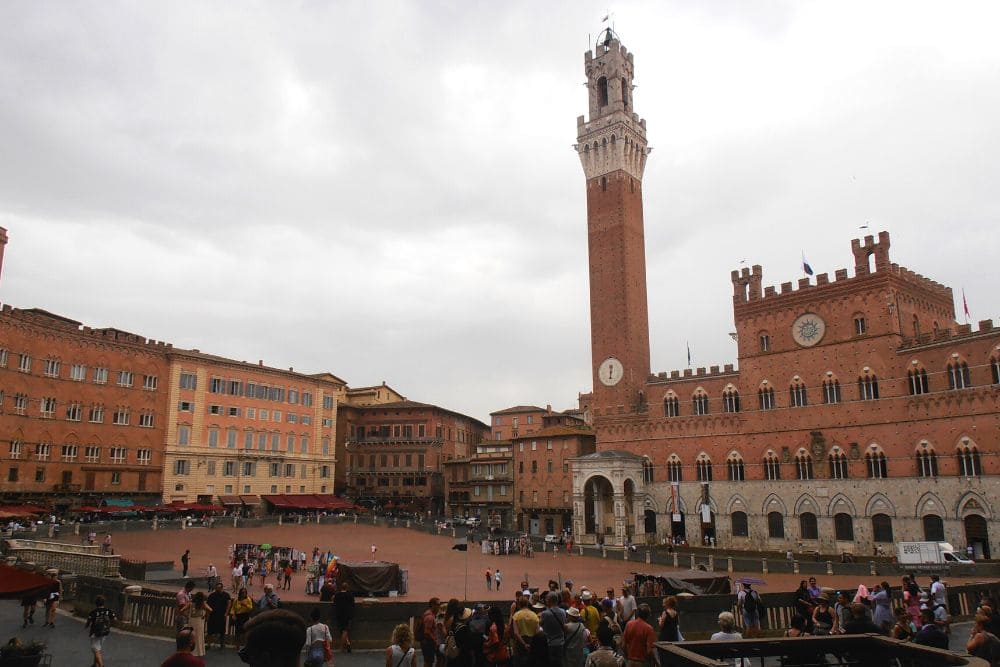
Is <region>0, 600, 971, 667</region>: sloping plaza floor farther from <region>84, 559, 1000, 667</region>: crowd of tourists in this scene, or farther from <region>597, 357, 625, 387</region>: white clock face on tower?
<region>597, 357, 625, 387</region>: white clock face on tower

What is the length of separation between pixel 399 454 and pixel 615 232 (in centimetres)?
3490

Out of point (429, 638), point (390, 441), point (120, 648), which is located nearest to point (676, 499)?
point (390, 441)

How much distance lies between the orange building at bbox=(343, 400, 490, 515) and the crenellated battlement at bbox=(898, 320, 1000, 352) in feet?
159

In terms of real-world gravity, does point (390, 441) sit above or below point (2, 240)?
below

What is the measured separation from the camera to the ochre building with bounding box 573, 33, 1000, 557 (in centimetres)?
4341

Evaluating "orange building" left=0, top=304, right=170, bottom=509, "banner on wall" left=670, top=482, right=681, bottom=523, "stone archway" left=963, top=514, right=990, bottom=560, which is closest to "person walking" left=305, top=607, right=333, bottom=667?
"stone archway" left=963, top=514, right=990, bottom=560

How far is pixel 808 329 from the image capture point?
5203 centimetres

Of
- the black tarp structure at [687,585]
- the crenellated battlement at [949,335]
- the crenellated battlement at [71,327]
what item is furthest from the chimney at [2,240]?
the crenellated battlement at [949,335]

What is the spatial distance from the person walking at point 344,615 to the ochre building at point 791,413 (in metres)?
40.5

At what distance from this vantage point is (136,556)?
35.9m

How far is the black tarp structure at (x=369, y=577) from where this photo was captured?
2523 cm

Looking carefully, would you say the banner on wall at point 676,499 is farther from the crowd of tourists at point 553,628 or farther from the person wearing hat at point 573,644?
the person wearing hat at point 573,644

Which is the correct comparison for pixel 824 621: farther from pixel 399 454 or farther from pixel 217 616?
pixel 399 454

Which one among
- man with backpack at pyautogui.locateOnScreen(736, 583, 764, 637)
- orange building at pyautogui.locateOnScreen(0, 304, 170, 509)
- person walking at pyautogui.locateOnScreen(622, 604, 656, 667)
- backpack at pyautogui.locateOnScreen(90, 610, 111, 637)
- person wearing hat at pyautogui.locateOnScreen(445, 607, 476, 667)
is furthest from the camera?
orange building at pyautogui.locateOnScreen(0, 304, 170, 509)
